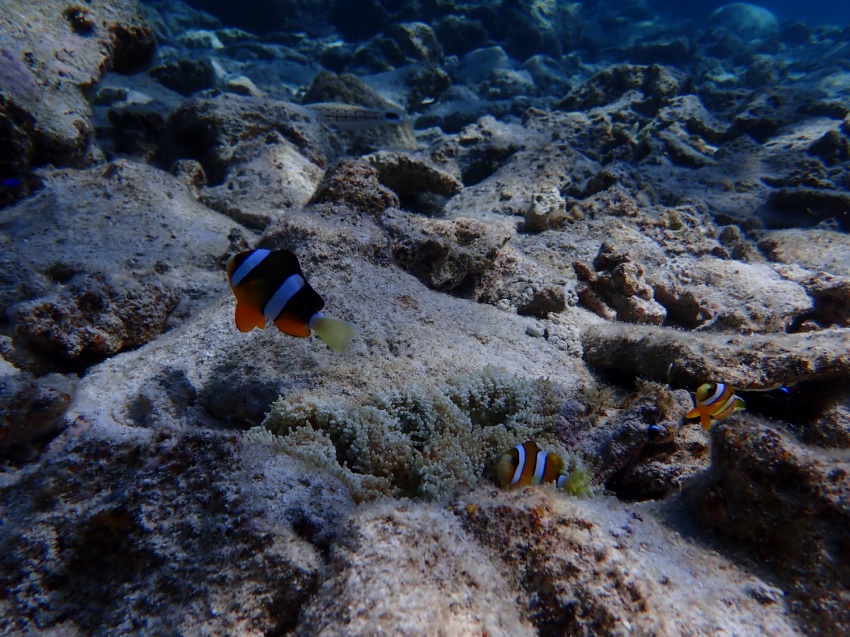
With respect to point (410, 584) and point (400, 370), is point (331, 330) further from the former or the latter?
point (400, 370)

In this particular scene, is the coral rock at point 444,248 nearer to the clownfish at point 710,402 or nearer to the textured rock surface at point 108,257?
the textured rock surface at point 108,257

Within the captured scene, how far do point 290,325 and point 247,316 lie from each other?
0.16 m

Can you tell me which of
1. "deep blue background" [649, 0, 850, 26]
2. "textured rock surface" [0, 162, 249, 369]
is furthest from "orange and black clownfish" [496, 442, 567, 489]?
"deep blue background" [649, 0, 850, 26]

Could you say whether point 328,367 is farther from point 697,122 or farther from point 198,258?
point 697,122

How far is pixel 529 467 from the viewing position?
80.0 inches

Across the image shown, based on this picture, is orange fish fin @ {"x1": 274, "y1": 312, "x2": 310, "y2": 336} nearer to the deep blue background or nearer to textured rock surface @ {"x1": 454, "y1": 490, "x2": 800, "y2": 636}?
textured rock surface @ {"x1": 454, "y1": 490, "x2": 800, "y2": 636}

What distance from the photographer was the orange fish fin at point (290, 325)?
5.25ft

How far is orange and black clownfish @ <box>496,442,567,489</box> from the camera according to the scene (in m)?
2.00

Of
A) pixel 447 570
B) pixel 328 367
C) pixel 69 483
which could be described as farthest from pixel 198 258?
pixel 447 570

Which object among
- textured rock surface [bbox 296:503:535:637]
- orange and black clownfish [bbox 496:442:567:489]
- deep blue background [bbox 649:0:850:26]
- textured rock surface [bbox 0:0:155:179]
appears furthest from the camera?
deep blue background [bbox 649:0:850:26]

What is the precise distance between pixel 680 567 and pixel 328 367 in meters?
2.07

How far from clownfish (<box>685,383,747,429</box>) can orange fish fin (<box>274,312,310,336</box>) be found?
2402 mm

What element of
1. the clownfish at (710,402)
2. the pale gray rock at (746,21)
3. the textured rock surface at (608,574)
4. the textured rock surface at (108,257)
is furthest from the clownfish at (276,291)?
the pale gray rock at (746,21)

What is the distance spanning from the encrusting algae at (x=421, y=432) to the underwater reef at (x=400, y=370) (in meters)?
0.02
